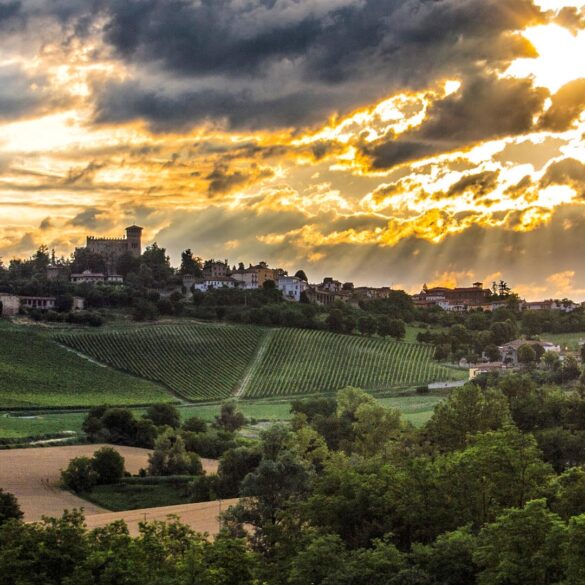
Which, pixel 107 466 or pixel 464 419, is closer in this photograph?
pixel 464 419

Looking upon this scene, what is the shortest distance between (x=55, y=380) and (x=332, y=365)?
29.6 meters

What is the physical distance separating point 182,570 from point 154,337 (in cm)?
8448

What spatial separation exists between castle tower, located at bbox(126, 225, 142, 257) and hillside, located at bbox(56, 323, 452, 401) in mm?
62820

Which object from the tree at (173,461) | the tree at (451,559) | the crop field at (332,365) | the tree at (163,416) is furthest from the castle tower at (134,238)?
the tree at (451,559)

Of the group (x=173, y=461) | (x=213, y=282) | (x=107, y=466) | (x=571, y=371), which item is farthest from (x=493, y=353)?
(x=107, y=466)

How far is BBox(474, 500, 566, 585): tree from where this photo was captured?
2464 centimetres

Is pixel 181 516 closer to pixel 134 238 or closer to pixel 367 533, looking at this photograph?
pixel 367 533

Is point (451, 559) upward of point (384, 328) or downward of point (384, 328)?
downward

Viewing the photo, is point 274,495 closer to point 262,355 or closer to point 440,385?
point 440,385

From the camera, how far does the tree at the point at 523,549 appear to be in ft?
80.8

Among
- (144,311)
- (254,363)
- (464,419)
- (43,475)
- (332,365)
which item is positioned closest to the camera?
(464,419)

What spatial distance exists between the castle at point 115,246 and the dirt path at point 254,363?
58157 mm

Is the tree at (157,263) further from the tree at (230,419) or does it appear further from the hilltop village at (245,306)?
the tree at (230,419)

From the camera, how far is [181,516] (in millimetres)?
41094
